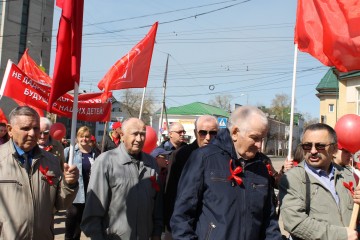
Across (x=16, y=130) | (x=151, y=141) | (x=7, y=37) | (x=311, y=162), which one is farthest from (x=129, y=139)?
(x=7, y=37)

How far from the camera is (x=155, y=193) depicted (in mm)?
4289

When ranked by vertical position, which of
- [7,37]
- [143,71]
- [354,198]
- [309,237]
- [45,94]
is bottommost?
[309,237]

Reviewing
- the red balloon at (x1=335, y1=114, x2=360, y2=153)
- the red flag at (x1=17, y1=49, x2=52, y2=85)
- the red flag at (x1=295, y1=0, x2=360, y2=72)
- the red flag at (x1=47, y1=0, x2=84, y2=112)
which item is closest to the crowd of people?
the red flag at (x1=47, y1=0, x2=84, y2=112)

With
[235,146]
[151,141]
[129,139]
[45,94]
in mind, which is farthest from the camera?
[45,94]

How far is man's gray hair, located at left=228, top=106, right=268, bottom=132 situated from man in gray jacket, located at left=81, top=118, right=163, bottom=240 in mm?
1268

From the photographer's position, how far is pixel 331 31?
184 inches

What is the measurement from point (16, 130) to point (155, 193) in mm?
1459

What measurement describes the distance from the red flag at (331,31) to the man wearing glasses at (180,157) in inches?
56.8

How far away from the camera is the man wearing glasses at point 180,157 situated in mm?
4414

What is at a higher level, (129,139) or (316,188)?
(129,139)

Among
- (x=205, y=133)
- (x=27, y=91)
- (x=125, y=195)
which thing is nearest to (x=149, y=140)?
(x=205, y=133)

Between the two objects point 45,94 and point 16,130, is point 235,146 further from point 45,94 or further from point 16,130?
point 45,94

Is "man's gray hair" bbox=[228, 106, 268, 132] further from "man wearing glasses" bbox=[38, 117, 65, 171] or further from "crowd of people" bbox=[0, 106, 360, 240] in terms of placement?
"man wearing glasses" bbox=[38, 117, 65, 171]

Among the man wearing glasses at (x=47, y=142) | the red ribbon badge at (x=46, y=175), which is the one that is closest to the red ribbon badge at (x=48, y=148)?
the man wearing glasses at (x=47, y=142)
